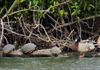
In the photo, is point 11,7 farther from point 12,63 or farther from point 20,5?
point 12,63

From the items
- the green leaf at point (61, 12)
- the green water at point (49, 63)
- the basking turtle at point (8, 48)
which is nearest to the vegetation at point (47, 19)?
the green leaf at point (61, 12)

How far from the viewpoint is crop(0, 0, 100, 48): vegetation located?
38.8 feet

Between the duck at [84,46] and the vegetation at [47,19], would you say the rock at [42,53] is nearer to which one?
the vegetation at [47,19]

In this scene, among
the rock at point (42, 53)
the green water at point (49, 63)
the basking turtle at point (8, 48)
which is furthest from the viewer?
the basking turtle at point (8, 48)

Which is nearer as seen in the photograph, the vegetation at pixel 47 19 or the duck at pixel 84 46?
the duck at pixel 84 46

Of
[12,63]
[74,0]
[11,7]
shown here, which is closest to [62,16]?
[74,0]

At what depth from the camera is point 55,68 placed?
916 cm

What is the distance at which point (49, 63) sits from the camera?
32.3 feet

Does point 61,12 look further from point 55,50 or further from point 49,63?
point 49,63

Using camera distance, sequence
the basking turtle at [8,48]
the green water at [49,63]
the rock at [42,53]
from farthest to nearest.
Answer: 1. the basking turtle at [8,48]
2. the rock at [42,53]
3. the green water at [49,63]

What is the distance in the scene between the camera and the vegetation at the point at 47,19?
11828mm

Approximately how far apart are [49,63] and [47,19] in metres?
2.96

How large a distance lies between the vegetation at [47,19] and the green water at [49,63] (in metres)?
1.29

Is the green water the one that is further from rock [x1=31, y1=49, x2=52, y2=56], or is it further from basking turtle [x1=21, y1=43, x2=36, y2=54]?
basking turtle [x1=21, y1=43, x2=36, y2=54]
